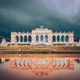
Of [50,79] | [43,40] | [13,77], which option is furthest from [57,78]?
[43,40]

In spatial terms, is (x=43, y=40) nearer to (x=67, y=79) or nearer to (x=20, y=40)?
(x=20, y=40)

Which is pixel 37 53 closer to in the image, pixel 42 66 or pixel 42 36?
pixel 42 66

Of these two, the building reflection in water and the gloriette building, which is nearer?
the building reflection in water

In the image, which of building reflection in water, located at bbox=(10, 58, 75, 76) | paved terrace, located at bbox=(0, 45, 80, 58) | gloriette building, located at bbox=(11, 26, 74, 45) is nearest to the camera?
building reflection in water, located at bbox=(10, 58, 75, 76)

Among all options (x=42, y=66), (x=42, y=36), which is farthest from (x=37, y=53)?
(x=42, y=36)

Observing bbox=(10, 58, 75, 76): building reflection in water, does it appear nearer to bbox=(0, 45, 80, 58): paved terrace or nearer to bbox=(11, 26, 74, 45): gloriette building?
bbox=(0, 45, 80, 58): paved terrace

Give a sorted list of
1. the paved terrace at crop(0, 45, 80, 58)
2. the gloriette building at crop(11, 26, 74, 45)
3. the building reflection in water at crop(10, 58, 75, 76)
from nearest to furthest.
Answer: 1. the building reflection in water at crop(10, 58, 75, 76)
2. the paved terrace at crop(0, 45, 80, 58)
3. the gloriette building at crop(11, 26, 74, 45)

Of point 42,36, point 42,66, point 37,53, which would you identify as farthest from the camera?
point 42,36

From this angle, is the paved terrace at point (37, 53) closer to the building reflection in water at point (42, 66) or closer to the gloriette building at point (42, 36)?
the building reflection in water at point (42, 66)

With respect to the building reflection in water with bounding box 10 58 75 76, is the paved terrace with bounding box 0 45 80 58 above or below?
above

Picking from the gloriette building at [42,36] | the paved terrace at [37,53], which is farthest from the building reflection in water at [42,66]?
the gloriette building at [42,36]

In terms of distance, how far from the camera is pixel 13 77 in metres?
11.9

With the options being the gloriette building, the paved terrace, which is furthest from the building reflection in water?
the gloriette building

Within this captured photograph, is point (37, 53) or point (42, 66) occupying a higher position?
point (37, 53)
